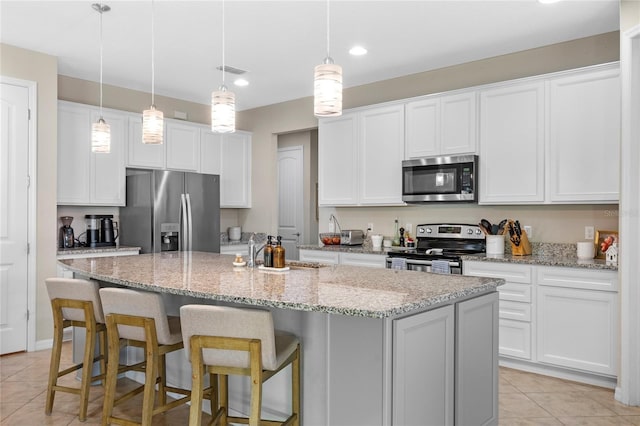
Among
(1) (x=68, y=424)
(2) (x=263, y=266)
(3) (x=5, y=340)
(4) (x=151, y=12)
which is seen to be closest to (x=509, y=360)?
(2) (x=263, y=266)

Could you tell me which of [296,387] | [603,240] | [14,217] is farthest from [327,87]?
[14,217]

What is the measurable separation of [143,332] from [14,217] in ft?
8.48

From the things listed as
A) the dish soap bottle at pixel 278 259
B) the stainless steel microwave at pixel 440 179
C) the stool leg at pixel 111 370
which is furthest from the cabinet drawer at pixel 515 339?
the stool leg at pixel 111 370

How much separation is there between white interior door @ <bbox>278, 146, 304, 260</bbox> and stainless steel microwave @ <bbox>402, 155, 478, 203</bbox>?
9.08 ft

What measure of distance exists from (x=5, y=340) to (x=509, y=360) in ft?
14.1

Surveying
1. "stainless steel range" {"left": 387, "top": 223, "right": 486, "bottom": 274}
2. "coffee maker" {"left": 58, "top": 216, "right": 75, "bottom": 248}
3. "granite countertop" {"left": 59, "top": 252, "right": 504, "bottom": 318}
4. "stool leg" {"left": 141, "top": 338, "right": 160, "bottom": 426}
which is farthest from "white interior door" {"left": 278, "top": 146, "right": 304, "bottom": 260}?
"stool leg" {"left": 141, "top": 338, "right": 160, "bottom": 426}

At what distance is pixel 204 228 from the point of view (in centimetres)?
566

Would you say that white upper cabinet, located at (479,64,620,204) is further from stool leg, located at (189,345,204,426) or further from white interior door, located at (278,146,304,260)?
white interior door, located at (278,146,304,260)

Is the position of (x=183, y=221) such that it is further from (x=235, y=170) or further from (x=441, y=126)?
(x=441, y=126)

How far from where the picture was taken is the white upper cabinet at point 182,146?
5.75 meters

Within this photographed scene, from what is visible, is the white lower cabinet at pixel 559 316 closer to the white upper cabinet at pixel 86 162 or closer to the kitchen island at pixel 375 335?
the kitchen island at pixel 375 335

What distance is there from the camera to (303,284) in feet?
7.79

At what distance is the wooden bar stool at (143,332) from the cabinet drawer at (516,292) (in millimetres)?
2592

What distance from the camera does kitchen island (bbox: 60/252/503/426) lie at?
194 cm
